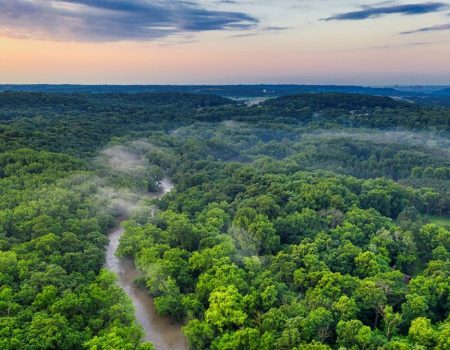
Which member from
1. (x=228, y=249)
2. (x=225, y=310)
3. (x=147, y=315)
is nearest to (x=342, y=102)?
(x=228, y=249)

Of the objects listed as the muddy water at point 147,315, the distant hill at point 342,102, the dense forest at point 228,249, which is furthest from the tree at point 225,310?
the distant hill at point 342,102

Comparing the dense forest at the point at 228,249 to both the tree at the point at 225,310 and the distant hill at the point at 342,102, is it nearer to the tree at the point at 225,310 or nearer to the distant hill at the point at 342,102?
the tree at the point at 225,310

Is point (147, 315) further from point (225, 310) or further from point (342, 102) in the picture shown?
point (342, 102)

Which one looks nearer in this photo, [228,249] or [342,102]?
[228,249]

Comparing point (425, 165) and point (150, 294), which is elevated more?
point (425, 165)

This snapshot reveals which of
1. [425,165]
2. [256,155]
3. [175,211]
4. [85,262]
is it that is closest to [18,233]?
[85,262]

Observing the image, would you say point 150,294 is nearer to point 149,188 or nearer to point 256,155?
point 149,188
